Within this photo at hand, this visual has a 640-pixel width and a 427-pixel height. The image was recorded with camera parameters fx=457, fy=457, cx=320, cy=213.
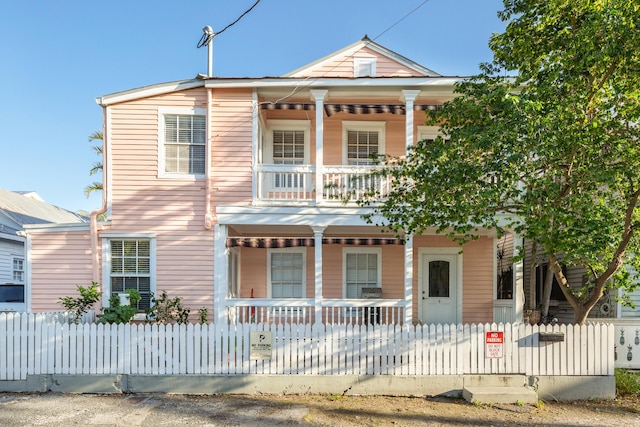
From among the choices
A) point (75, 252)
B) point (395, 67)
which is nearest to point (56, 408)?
point (75, 252)

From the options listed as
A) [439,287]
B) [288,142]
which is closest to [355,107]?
[288,142]

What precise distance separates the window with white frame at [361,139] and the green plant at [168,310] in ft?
18.3

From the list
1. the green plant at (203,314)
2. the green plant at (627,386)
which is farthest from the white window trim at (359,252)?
the green plant at (627,386)

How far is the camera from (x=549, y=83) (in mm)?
6910

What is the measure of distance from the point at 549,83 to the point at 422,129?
17.6 feet

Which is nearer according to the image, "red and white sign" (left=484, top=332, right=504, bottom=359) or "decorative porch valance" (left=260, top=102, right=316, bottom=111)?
"red and white sign" (left=484, top=332, right=504, bottom=359)

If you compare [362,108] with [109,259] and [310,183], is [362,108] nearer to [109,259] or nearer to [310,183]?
[310,183]

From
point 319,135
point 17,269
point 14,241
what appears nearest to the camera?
point 319,135

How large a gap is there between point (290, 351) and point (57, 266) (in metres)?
6.56

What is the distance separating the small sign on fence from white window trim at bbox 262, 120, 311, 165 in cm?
566

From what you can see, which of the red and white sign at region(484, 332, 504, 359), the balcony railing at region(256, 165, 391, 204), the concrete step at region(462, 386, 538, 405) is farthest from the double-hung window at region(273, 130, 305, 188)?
the concrete step at region(462, 386, 538, 405)

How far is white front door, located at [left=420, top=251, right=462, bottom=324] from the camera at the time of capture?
12.4 metres

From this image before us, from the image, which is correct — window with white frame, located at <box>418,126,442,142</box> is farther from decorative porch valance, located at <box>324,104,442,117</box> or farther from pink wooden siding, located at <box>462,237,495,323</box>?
pink wooden siding, located at <box>462,237,495,323</box>

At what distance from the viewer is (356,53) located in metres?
13.0
